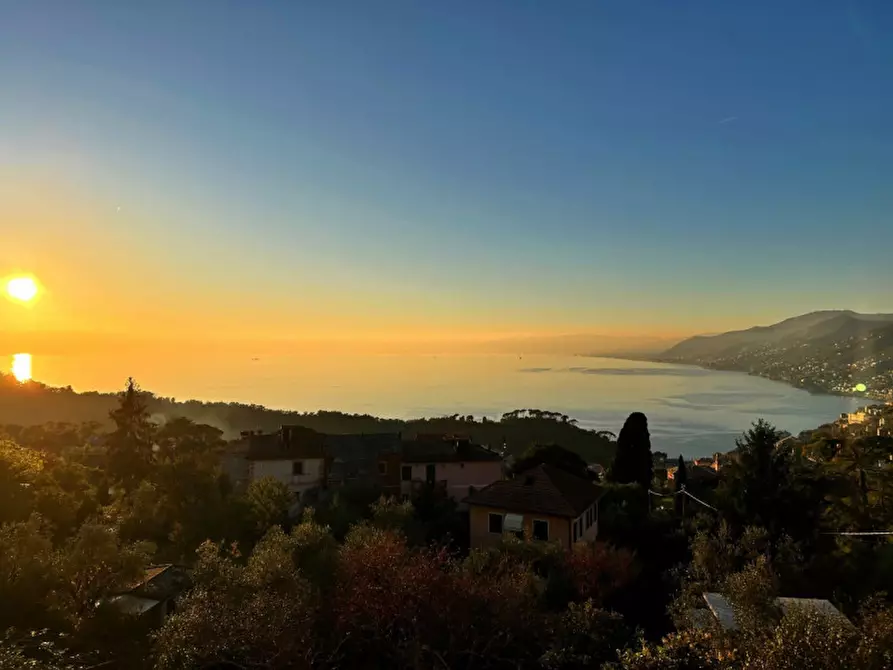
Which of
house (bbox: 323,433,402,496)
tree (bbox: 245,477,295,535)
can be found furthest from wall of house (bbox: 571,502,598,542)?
tree (bbox: 245,477,295,535)

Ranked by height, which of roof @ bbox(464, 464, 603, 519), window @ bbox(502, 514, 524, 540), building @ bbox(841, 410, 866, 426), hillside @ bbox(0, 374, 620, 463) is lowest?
hillside @ bbox(0, 374, 620, 463)

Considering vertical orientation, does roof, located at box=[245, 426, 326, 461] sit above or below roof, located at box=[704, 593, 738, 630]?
above

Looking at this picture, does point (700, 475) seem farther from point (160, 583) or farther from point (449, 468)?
point (160, 583)

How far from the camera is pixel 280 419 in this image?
11325cm

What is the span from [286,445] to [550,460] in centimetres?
1917

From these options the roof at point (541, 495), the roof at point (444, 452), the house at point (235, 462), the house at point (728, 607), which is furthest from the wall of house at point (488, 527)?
the house at point (235, 462)

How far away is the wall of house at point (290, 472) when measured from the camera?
39.0 metres

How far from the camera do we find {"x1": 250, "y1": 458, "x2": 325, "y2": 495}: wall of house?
128ft

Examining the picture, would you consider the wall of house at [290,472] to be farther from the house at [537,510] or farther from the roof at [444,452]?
the house at [537,510]

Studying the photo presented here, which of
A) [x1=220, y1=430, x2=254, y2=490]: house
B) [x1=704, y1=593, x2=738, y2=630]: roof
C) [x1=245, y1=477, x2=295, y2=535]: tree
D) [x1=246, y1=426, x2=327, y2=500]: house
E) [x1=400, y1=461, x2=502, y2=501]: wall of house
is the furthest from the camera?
[x1=220, y1=430, x2=254, y2=490]: house

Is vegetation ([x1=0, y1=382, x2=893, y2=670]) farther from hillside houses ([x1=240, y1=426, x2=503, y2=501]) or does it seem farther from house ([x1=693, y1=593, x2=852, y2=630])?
hillside houses ([x1=240, y1=426, x2=503, y2=501])

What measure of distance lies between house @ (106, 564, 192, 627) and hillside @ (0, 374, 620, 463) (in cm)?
6507

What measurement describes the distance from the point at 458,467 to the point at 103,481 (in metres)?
23.7

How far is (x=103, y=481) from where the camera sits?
38938mm
